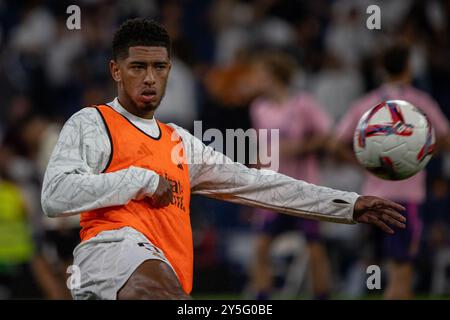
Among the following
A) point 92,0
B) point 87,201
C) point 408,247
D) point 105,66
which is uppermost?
point 92,0

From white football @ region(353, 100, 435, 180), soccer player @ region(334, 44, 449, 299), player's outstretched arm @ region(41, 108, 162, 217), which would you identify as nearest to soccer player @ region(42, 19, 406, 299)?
player's outstretched arm @ region(41, 108, 162, 217)

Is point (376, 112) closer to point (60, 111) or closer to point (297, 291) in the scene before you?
point (297, 291)

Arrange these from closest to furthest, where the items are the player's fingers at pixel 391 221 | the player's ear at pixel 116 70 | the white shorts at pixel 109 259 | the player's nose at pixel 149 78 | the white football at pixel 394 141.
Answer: the white shorts at pixel 109 259 → the player's fingers at pixel 391 221 → the player's nose at pixel 149 78 → the player's ear at pixel 116 70 → the white football at pixel 394 141

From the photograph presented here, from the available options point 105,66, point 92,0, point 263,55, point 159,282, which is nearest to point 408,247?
point 159,282

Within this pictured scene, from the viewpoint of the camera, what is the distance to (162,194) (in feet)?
16.3

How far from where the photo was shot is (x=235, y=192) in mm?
5699

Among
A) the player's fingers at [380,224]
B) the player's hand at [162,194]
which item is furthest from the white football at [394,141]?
the player's hand at [162,194]

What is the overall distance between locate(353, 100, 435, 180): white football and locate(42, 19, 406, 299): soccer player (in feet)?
1.98

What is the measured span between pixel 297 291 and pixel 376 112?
221 inches

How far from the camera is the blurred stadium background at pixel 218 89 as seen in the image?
11227 mm

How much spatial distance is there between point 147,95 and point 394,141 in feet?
5.16

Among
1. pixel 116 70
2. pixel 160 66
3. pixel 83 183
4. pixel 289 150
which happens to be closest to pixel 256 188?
pixel 160 66

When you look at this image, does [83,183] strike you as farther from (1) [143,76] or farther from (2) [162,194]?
(1) [143,76]

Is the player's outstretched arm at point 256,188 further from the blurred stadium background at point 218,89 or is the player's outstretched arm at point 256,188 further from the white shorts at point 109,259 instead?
the blurred stadium background at point 218,89
